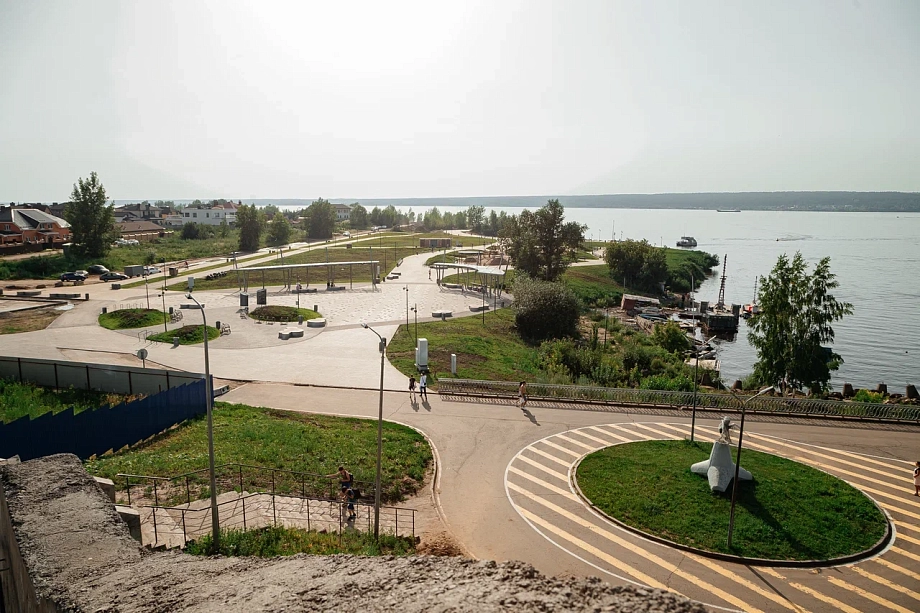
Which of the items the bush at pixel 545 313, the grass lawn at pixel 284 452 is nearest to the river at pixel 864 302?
the bush at pixel 545 313

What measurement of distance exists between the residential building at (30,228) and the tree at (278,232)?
37244 mm

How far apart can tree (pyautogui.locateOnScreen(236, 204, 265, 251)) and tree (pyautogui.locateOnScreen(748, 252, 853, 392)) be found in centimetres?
9458

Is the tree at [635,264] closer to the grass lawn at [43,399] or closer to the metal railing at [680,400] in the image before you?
the metal railing at [680,400]

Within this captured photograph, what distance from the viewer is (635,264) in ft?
303

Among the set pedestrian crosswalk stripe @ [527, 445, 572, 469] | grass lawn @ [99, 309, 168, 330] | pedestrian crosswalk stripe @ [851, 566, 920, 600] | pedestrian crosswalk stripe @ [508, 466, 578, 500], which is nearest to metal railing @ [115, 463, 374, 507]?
pedestrian crosswalk stripe @ [508, 466, 578, 500]

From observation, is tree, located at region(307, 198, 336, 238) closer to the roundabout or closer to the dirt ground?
the roundabout

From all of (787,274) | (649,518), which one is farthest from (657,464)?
(787,274)

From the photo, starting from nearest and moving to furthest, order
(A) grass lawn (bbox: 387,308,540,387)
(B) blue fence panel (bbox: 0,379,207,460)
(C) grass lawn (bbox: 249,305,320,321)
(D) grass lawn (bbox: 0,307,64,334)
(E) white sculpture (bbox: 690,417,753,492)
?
(E) white sculpture (bbox: 690,417,753,492)
(B) blue fence panel (bbox: 0,379,207,460)
(A) grass lawn (bbox: 387,308,540,387)
(D) grass lawn (bbox: 0,307,64,334)
(C) grass lawn (bbox: 249,305,320,321)

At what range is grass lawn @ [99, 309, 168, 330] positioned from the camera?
47303 mm

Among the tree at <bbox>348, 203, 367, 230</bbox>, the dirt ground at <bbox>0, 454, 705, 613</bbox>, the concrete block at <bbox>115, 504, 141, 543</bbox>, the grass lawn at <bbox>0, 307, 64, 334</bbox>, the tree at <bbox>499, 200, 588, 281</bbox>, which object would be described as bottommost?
the grass lawn at <bbox>0, 307, 64, 334</bbox>

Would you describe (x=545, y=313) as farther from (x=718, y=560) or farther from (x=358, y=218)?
(x=358, y=218)

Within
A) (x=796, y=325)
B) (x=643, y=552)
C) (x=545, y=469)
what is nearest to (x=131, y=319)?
(x=545, y=469)

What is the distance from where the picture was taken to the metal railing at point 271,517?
1705cm

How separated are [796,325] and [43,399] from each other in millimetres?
47955
